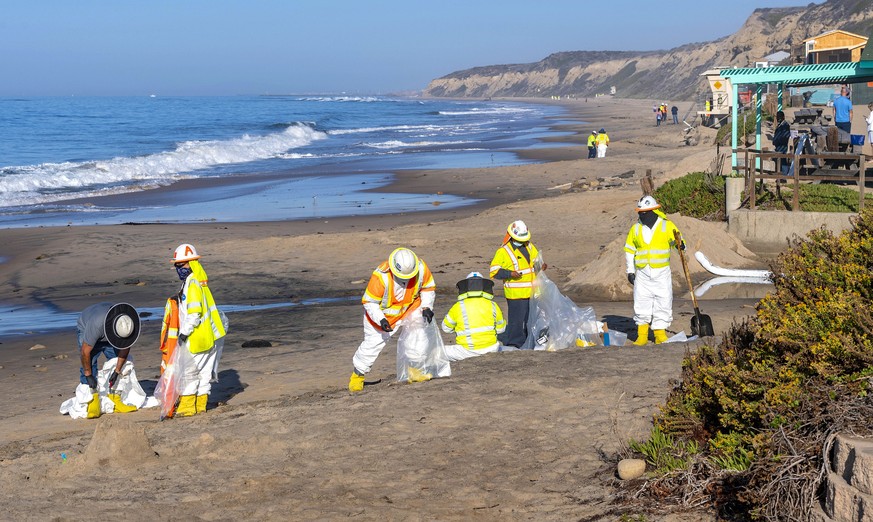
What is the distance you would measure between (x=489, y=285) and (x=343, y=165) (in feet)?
106

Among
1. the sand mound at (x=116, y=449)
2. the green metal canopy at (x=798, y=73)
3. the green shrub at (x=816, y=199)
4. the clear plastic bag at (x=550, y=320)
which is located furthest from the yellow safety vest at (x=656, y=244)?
the green metal canopy at (x=798, y=73)

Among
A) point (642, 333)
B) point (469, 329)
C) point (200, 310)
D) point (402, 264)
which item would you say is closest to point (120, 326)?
point (200, 310)

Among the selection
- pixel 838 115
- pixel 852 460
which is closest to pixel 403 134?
pixel 838 115

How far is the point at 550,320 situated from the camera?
429 inches

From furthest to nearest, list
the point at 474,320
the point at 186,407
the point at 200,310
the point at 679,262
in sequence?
the point at 679,262, the point at 474,320, the point at 186,407, the point at 200,310

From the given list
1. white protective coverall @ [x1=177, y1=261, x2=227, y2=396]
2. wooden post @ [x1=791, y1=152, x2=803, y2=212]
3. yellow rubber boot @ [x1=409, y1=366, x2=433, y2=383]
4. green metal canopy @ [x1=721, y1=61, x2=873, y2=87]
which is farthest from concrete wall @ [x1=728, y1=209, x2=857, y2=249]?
white protective coverall @ [x1=177, y1=261, x2=227, y2=396]

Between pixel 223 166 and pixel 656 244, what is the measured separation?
36740mm

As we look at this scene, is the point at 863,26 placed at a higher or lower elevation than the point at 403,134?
higher

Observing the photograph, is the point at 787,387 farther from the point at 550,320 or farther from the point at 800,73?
the point at 800,73

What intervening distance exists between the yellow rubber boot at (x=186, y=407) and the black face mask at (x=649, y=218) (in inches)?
198

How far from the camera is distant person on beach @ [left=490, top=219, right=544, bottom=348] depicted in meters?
10.8

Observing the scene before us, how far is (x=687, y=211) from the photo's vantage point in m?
18.6

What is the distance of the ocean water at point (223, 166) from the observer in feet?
91.1

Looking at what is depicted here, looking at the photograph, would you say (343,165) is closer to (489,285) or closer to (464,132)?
(464,132)
